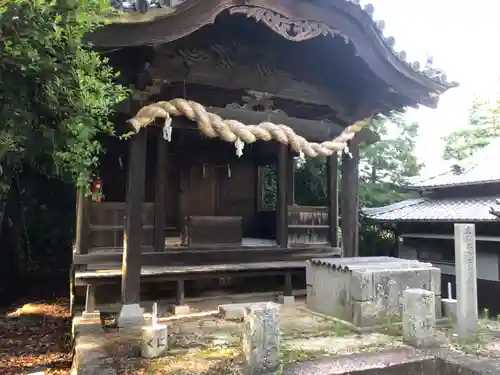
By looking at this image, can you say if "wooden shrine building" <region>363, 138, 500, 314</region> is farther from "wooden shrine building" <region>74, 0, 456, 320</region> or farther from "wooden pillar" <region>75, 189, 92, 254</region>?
"wooden pillar" <region>75, 189, 92, 254</region>

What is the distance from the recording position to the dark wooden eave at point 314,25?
6.03 meters

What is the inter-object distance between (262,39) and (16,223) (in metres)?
8.96

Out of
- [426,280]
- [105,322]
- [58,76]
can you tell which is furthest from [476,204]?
[58,76]

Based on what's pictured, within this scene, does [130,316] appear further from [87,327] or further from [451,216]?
[451,216]

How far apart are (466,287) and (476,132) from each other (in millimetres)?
20977

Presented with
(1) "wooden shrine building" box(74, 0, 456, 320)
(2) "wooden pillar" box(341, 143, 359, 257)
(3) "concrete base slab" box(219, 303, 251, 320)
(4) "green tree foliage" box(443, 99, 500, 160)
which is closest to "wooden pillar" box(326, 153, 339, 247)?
(1) "wooden shrine building" box(74, 0, 456, 320)

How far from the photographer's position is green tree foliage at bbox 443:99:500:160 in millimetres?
23000

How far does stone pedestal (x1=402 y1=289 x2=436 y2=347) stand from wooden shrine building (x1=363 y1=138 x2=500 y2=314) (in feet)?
24.0

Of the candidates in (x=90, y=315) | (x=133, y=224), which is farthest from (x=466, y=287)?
(x=90, y=315)

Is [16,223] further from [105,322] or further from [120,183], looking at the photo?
[105,322]

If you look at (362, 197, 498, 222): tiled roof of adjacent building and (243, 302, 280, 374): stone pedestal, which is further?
(362, 197, 498, 222): tiled roof of adjacent building

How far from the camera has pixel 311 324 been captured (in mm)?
6305

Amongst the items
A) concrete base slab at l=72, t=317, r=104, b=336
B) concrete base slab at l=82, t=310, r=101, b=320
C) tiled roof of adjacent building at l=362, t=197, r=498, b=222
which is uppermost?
tiled roof of adjacent building at l=362, t=197, r=498, b=222

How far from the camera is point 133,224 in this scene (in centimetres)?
651
